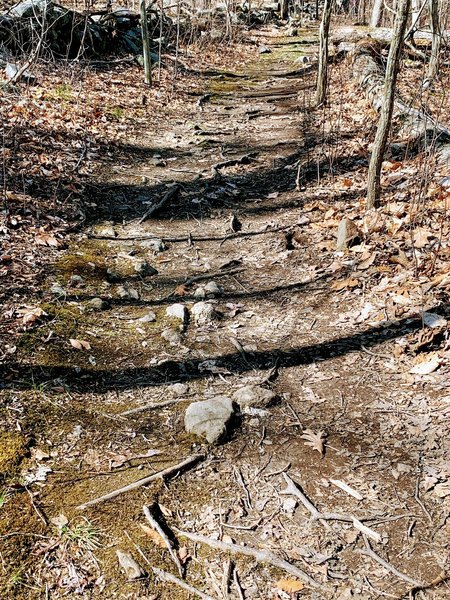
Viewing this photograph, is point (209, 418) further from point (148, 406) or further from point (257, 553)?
point (257, 553)

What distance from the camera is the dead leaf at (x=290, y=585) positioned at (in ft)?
8.00

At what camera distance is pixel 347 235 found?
538 centimetres

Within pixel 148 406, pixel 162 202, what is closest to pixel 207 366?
pixel 148 406

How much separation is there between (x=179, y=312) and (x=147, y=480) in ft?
6.08

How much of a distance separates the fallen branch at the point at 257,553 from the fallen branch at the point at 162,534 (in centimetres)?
9

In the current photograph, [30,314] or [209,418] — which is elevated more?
[30,314]

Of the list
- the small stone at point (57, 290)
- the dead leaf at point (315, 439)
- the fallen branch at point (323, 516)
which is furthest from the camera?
the small stone at point (57, 290)

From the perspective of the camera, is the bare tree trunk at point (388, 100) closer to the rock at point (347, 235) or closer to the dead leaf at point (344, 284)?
the rock at point (347, 235)

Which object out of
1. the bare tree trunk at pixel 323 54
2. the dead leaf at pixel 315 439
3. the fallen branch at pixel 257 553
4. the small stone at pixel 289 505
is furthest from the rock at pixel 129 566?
the bare tree trunk at pixel 323 54

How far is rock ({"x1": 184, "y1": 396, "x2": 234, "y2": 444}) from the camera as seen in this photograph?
330cm

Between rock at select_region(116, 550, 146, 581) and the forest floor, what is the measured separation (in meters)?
0.03

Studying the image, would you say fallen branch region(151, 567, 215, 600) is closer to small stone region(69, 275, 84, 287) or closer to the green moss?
the green moss

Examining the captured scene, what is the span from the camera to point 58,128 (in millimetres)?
8438

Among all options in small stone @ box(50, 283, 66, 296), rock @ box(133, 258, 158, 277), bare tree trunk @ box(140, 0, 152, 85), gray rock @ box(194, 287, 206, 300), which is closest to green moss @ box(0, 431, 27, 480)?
small stone @ box(50, 283, 66, 296)
